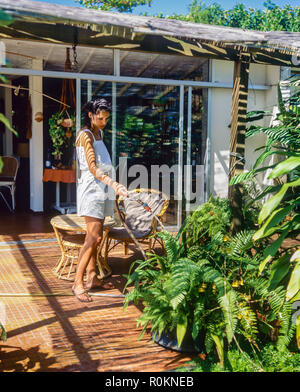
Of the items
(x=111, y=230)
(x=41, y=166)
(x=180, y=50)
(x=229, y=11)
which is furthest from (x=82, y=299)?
(x=229, y=11)

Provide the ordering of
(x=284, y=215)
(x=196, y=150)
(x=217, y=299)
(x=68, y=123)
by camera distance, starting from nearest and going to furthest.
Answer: (x=284, y=215)
(x=217, y=299)
(x=196, y=150)
(x=68, y=123)

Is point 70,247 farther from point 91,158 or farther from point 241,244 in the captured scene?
point 241,244

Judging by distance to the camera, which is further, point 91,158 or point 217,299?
point 91,158

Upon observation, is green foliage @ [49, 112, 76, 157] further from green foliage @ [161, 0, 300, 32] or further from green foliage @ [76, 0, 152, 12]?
green foliage @ [161, 0, 300, 32]

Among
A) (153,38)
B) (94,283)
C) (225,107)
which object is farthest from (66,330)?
(225,107)

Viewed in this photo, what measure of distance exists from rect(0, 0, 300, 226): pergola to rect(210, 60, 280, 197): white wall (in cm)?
281

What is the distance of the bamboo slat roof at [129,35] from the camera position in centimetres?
359

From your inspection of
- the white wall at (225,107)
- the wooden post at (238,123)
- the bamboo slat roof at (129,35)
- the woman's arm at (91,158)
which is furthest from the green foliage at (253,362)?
the white wall at (225,107)

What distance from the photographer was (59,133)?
351 inches

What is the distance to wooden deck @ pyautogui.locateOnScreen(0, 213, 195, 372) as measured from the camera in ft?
9.91

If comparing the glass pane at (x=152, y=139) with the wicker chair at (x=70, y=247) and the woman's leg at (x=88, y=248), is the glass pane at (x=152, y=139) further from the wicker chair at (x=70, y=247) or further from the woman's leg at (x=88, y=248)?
the woman's leg at (x=88, y=248)

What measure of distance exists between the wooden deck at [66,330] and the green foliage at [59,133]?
392 cm

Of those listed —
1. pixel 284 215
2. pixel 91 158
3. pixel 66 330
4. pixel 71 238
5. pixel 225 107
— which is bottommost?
pixel 66 330

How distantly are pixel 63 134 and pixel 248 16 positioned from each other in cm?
1968
